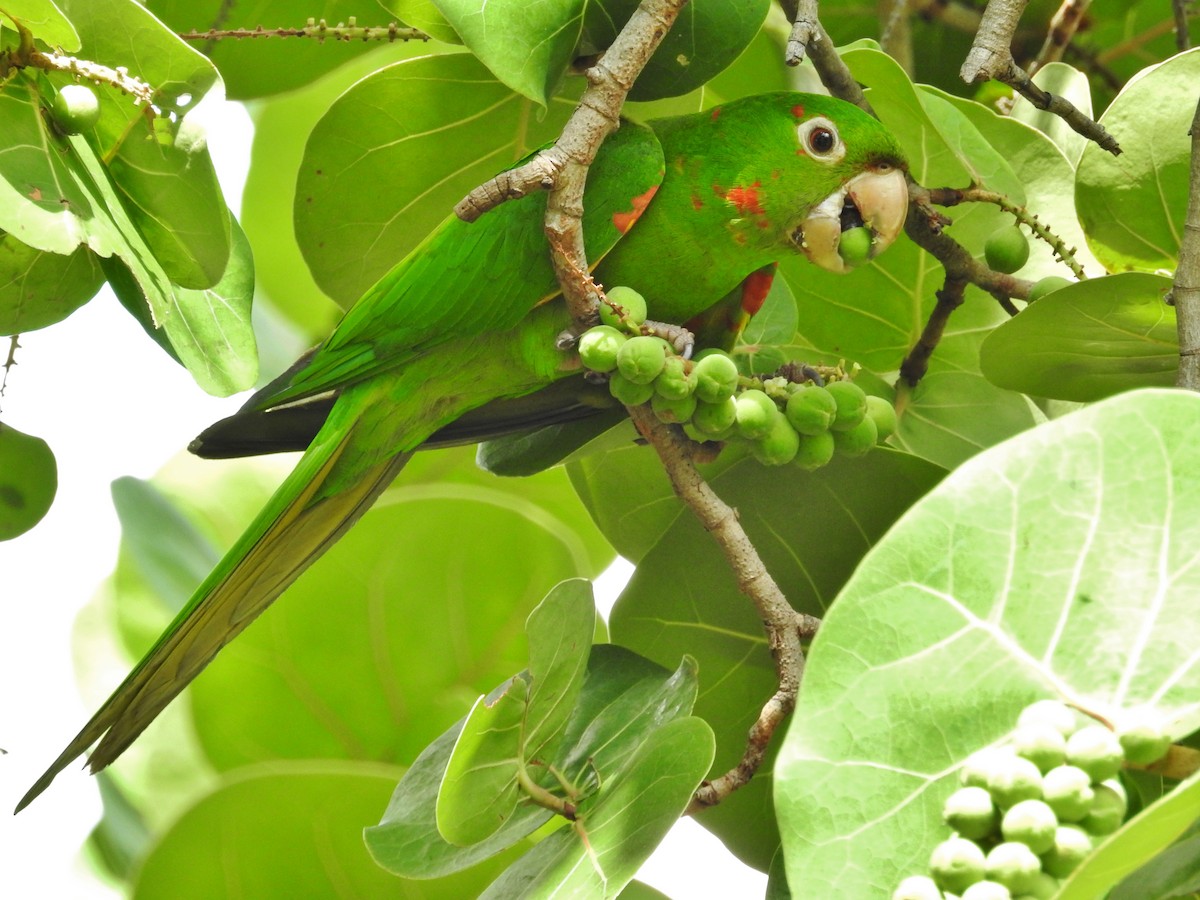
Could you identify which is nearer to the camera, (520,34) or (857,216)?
(520,34)

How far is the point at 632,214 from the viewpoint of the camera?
1.45m

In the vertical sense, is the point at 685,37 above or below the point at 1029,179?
above

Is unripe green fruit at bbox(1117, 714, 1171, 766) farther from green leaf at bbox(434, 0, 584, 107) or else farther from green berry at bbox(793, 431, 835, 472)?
green leaf at bbox(434, 0, 584, 107)

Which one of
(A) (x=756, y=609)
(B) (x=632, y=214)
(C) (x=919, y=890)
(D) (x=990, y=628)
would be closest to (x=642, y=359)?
(A) (x=756, y=609)

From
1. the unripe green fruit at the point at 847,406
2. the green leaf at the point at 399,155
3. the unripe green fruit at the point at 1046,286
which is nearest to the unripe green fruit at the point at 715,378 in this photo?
the unripe green fruit at the point at 847,406

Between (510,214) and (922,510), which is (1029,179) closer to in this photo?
(510,214)

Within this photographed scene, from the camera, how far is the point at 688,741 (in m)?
0.95

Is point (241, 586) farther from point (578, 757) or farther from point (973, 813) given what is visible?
point (973, 813)

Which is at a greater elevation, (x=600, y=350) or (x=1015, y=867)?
(x=600, y=350)

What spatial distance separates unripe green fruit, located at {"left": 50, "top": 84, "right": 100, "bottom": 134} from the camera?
1047 millimetres

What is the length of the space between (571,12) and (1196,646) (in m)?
0.85

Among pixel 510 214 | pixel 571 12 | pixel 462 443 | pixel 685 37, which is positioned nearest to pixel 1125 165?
pixel 685 37

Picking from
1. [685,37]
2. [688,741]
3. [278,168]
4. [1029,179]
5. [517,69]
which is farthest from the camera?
[278,168]

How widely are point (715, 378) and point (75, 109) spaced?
66cm
